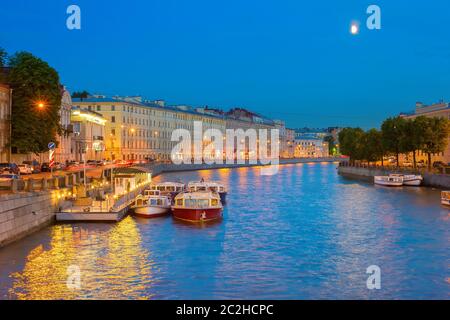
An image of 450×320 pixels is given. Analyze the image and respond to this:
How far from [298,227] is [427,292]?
1628cm

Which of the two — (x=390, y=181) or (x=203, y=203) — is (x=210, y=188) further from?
(x=390, y=181)

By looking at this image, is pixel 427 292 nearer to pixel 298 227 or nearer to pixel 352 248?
pixel 352 248

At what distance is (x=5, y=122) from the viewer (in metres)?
64.4

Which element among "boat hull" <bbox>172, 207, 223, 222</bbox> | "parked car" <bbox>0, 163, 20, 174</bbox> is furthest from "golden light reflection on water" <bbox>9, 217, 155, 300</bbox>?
"parked car" <bbox>0, 163, 20, 174</bbox>

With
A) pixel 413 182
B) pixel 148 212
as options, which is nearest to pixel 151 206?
pixel 148 212

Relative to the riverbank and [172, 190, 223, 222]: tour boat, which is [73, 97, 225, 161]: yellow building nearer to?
[172, 190, 223, 222]: tour boat

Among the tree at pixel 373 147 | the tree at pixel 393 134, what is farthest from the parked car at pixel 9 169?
the tree at pixel 373 147

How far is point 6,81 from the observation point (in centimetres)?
6719

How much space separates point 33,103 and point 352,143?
6830 centimetres

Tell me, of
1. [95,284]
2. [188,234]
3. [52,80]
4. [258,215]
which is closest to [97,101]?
[52,80]

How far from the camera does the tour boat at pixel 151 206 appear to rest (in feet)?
137

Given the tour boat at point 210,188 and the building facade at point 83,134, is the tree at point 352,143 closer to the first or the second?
the building facade at point 83,134

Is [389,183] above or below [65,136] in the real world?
below

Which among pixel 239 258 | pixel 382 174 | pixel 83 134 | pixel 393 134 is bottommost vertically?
pixel 239 258
